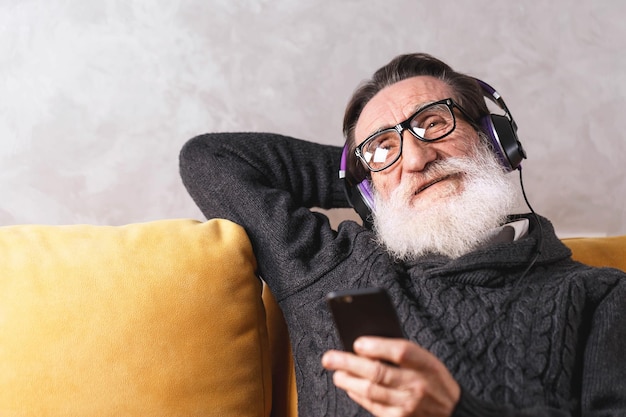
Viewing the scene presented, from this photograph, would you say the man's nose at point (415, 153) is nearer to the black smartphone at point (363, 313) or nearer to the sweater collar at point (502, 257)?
the sweater collar at point (502, 257)

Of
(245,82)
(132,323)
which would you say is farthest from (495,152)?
(132,323)

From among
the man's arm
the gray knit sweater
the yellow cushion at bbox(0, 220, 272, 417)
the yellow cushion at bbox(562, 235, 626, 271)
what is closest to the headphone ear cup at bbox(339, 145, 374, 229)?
the gray knit sweater

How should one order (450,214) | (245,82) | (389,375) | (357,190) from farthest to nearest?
(245,82), (357,190), (450,214), (389,375)

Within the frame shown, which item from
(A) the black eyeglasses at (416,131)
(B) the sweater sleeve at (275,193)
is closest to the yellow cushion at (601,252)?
(A) the black eyeglasses at (416,131)

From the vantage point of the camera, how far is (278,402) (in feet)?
4.43

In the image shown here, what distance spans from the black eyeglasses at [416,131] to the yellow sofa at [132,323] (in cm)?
35

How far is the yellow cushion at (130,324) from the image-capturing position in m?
1.06

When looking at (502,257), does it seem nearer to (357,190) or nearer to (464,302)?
(464,302)

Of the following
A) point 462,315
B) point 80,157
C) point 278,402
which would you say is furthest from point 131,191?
point 462,315

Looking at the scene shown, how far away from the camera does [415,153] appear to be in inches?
51.0

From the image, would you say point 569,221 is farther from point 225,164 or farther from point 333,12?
point 225,164

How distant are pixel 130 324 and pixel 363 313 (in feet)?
1.79

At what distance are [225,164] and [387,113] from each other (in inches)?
15.3

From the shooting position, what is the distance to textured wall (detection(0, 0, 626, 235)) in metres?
1.54
